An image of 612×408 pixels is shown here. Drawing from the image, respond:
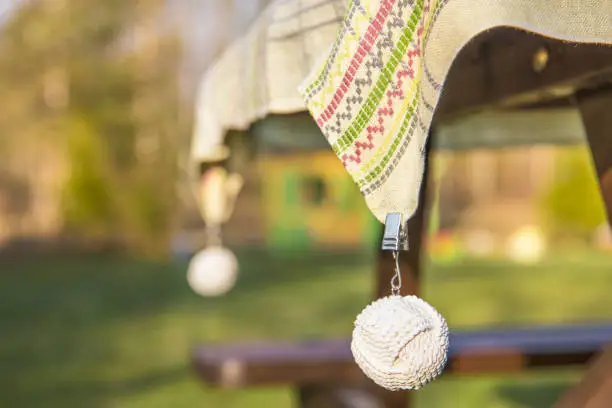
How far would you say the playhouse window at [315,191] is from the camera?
17.8 meters

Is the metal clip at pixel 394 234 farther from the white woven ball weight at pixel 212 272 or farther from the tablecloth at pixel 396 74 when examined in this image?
the white woven ball weight at pixel 212 272

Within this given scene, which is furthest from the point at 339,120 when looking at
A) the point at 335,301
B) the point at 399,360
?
the point at 335,301

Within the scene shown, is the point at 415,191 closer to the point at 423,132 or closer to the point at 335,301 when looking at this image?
the point at 423,132

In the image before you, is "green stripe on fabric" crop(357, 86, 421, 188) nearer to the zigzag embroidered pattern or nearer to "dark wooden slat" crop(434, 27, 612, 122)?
the zigzag embroidered pattern

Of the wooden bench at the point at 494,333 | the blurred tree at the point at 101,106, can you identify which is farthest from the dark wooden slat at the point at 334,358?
the blurred tree at the point at 101,106

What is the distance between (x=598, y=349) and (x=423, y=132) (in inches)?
91.9

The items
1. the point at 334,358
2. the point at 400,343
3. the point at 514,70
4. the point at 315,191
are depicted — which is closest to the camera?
the point at 400,343

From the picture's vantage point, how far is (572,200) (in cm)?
1759

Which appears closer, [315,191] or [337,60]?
[337,60]

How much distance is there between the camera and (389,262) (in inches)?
83.4

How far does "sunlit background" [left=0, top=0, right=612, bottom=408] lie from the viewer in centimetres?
681

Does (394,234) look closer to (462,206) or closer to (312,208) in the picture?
(312,208)

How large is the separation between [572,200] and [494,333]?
15.0m

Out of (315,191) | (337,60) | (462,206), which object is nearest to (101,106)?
(315,191)
